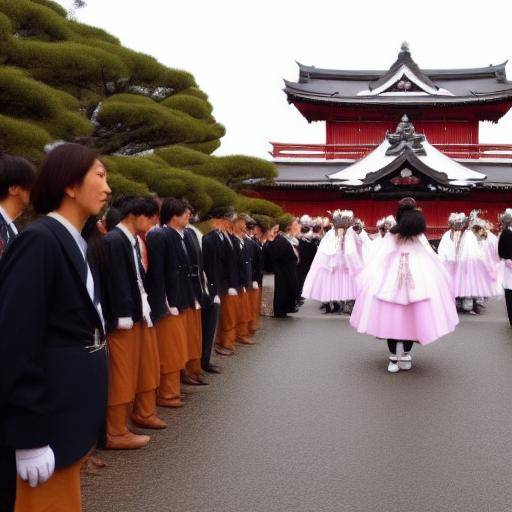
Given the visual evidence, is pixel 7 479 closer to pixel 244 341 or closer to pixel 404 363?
pixel 404 363

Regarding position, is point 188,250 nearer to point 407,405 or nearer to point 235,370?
point 235,370

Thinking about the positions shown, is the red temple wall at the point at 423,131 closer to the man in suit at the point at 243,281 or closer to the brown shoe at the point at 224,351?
the man in suit at the point at 243,281

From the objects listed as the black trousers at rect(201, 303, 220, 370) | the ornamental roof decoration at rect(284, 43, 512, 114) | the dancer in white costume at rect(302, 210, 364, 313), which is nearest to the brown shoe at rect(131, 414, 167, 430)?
the black trousers at rect(201, 303, 220, 370)

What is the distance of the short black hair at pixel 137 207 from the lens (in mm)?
5090

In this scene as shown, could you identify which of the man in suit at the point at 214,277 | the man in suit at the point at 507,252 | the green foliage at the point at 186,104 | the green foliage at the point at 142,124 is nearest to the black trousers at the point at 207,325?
the man in suit at the point at 214,277

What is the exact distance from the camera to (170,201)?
6352mm

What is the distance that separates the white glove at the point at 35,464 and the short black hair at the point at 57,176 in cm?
85

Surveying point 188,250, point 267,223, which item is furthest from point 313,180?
point 188,250

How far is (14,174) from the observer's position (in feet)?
10.7

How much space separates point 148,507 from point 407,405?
310 cm

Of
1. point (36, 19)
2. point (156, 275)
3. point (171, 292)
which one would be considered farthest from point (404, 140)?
point (156, 275)

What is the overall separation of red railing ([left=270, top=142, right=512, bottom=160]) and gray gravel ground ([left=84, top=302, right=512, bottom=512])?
67.6 ft

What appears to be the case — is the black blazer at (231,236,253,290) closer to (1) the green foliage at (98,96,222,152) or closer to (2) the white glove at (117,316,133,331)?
(1) the green foliage at (98,96,222,152)

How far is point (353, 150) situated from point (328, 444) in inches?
977
